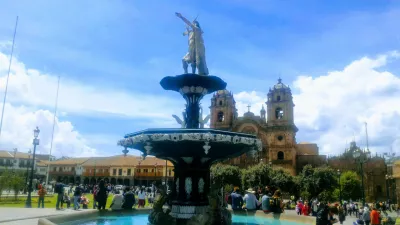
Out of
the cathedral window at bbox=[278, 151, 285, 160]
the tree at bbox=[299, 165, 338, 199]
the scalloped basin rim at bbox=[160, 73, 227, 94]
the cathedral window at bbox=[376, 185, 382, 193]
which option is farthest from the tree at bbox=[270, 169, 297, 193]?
the scalloped basin rim at bbox=[160, 73, 227, 94]

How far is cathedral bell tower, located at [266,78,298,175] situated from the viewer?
2499 inches

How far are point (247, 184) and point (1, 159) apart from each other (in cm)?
5972

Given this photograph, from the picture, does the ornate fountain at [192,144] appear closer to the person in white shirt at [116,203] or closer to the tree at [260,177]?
the person in white shirt at [116,203]

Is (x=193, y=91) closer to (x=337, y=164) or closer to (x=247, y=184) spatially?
(x=247, y=184)

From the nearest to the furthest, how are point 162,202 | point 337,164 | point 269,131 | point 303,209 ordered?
point 162,202 < point 303,209 < point 269,131 < point 337,164

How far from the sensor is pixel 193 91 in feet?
35.6

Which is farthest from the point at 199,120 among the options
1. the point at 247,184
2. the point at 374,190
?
the point at 374,190

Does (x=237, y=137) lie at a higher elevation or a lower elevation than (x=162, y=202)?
higher

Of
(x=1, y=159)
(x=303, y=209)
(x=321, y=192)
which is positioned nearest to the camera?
(x=303, y=209)

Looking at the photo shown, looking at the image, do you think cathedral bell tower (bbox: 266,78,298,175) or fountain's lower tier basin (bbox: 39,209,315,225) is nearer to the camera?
fountain's lower tier basin (bbox: 39,209,315,225)

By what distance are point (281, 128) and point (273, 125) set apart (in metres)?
1.53

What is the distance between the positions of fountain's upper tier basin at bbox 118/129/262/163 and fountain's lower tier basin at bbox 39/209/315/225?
2.42 meters

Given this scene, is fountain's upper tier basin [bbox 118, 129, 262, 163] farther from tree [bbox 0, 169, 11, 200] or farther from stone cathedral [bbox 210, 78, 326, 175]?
stone cathedral [bbox 210, 78, 326, 175]

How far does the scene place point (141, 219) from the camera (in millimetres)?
11523
